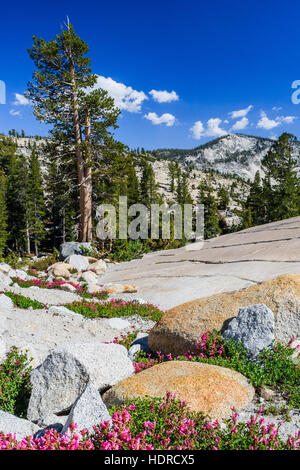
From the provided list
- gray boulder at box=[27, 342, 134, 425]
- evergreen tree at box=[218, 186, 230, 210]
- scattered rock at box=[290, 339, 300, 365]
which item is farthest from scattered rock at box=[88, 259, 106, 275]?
evergreen tree at box=[218, 186, 230, 210]

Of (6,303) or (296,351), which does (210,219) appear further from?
(296,351)

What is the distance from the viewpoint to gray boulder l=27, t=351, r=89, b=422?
14.3ft

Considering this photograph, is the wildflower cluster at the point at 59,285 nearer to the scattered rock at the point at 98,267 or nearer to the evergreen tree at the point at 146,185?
the scattered rock at the point at 98,267

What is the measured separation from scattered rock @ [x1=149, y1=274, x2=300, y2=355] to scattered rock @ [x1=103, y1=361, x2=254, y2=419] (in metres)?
1.47

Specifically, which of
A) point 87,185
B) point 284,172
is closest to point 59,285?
point 87,185

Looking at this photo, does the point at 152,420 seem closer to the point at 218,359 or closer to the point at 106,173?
the point at 218,359

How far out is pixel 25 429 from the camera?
363cm

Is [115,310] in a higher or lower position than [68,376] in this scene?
lower

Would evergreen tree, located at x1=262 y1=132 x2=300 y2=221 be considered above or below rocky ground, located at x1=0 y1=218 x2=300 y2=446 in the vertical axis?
above

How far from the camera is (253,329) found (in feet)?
18.3

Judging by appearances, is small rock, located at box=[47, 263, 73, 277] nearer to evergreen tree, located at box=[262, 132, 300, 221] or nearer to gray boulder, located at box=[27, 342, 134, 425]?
gray boulder, located at box=[27, 342, 134, 425]

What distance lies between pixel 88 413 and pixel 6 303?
878 cm
